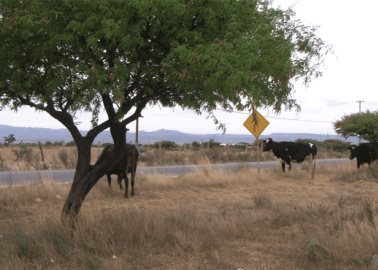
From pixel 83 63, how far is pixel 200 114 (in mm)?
2567

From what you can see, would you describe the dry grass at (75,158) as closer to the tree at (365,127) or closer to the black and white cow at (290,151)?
the black and white cow at (290,151)

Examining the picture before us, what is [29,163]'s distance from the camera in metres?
26.2

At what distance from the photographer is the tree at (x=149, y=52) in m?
6.69

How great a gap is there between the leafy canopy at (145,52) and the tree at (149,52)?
0.01m

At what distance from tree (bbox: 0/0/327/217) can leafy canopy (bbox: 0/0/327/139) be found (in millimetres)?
14

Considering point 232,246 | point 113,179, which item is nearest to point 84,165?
point 232,246

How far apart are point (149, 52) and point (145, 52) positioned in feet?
0.19

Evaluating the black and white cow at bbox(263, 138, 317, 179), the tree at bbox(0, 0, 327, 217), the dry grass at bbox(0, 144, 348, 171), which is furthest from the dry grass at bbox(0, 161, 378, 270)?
the dry grass at bbox(0, 144, 348, 171)

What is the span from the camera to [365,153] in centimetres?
2783

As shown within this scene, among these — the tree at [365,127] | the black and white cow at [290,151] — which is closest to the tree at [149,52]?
the black and white cow at [290,151]

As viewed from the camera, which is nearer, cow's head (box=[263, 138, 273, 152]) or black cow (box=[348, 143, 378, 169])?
cow's head (box=[263, 138, 273, 152])

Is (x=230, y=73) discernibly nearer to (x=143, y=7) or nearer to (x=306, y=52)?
(x=143, y=7)

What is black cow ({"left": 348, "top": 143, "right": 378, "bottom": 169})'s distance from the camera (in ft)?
89.8

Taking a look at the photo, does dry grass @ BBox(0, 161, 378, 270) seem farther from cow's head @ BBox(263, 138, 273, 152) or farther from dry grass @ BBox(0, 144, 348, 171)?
dry grass @ BBox(0, 144, 348, 171)
